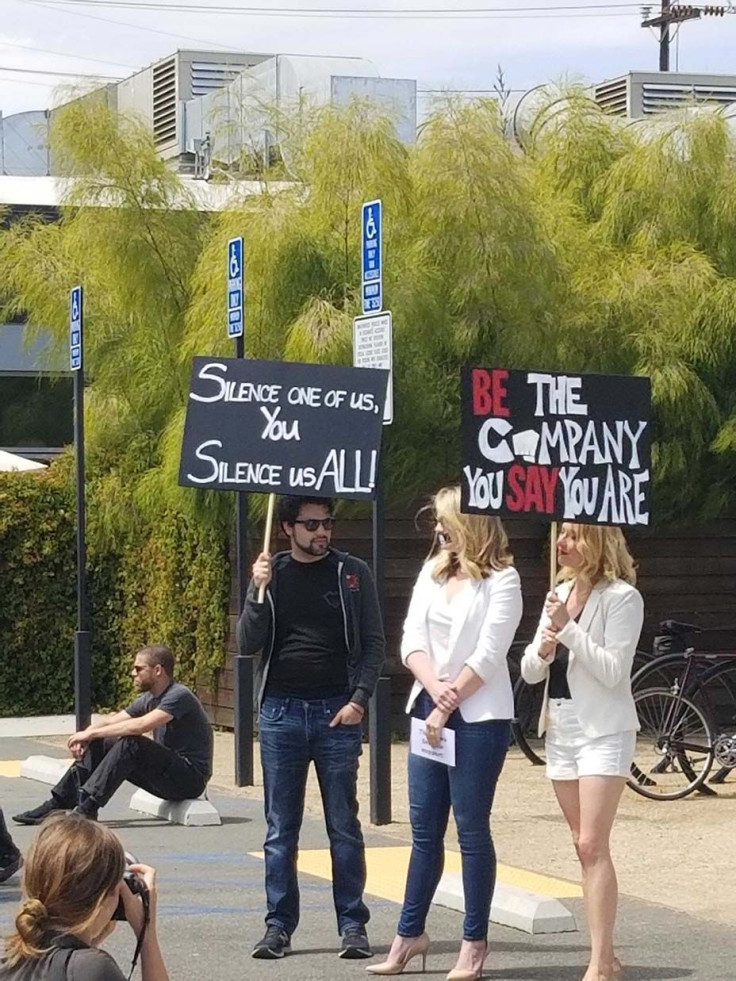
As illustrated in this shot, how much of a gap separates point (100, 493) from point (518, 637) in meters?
4.27

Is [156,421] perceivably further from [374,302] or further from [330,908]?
[330,908]

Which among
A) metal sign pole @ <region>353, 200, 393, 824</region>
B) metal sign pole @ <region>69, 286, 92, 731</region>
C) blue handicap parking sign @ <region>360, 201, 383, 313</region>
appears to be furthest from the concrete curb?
metal sign pole @ <region>69, 286, 92, 731</region>

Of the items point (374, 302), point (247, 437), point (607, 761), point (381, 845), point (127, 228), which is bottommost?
point (381, 845)

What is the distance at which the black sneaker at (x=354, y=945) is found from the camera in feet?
24.0

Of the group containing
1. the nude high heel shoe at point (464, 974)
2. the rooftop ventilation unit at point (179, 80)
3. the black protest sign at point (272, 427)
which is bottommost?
the nude high heel shoe at point (464, 974)

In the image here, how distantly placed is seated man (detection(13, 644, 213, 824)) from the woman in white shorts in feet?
12.8

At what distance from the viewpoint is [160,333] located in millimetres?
15898

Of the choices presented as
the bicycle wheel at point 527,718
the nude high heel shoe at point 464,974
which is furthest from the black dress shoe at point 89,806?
the bicycle wheel at point 527,718

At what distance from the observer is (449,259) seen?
14.4 metres

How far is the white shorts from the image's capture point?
6.57 meters

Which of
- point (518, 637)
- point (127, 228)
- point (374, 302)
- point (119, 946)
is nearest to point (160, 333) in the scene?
point (127, 228)

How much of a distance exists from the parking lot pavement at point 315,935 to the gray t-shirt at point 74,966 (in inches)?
138

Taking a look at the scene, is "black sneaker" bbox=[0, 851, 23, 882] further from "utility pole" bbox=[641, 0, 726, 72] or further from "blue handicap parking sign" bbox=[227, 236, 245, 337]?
"utility pole" bbox=[641, 0, 726, 72]

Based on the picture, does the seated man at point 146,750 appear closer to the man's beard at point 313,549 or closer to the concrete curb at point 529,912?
the concrete curb at point 529,912
